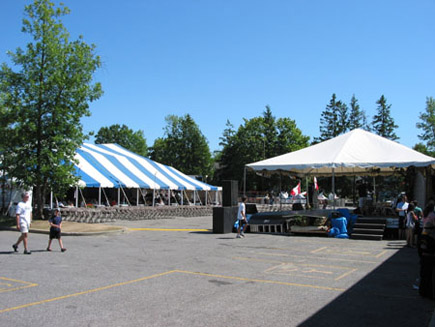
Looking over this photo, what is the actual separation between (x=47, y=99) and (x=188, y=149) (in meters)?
57.1

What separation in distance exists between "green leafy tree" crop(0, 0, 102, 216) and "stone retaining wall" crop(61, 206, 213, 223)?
1607mm

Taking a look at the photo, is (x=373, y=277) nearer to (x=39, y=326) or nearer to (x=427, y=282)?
(x=427, y=282)

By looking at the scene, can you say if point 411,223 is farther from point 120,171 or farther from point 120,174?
point 120,171

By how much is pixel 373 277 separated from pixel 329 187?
56.9m

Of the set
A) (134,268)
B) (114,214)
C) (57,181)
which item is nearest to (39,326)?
(134,268)

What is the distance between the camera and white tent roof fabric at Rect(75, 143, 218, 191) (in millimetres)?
27375

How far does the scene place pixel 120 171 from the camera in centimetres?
3095

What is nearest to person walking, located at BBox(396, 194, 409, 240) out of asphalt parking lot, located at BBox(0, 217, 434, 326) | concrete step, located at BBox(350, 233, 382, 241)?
concrete step, located at BBox(350, 233, 382, 241)

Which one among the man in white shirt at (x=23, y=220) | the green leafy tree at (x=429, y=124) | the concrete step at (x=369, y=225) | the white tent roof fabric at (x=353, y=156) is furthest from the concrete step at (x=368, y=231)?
the green leafy tree at (x=429, y=124)

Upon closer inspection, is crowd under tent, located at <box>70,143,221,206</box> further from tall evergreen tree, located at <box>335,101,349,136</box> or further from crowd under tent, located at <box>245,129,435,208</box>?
tall evergreen tree, located at <box>335,101,349,136</box>

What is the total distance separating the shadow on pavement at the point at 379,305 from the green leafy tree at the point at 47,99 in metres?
16.2

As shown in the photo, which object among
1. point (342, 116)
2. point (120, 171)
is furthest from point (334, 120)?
point (120, 171)

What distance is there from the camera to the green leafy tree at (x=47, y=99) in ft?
64.5

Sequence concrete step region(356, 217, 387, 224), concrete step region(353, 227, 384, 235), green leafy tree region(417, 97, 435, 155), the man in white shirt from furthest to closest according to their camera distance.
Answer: green leafy tree region(417, 97, 435, 155)
concrete step region(356, 217, 387, 224)
concrete step region(353, 227, 384, 235)
the man in white shirt
